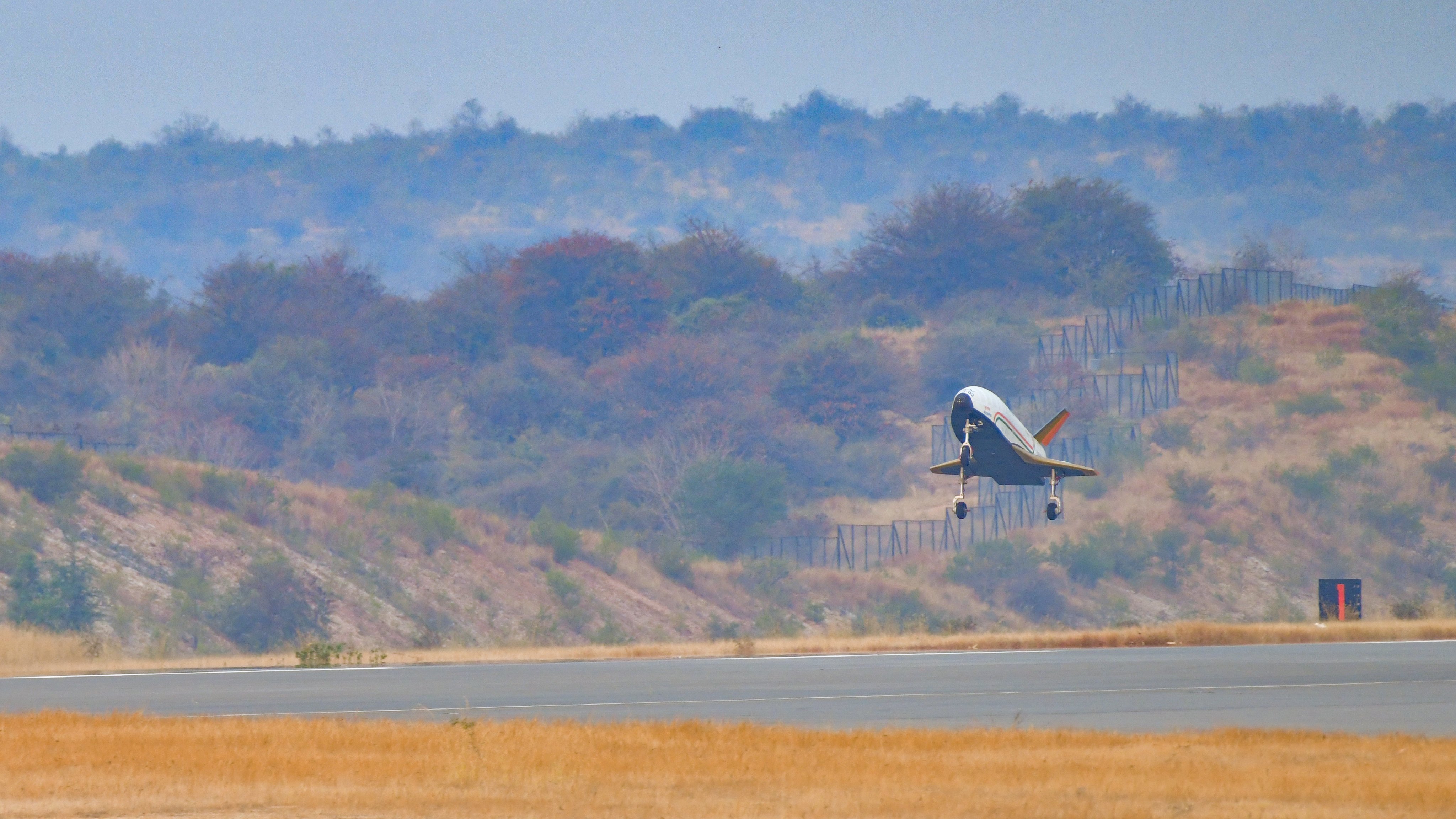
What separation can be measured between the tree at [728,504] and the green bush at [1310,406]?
1196 inches

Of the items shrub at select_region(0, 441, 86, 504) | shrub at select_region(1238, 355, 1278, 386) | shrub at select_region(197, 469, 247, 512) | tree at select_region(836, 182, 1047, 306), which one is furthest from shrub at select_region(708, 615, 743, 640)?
tree at select_region(836, 182, 1047, 306)

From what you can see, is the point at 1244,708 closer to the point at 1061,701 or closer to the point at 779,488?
the point at 1061,701

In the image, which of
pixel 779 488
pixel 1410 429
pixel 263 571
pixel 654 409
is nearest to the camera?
pixel 263 571

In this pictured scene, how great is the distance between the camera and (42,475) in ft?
211

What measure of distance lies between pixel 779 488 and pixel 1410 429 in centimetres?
3587

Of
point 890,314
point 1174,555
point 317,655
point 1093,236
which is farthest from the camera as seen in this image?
point 1093,236

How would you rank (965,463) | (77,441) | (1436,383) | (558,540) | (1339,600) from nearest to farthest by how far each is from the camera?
1. (965,463)
2. (1339,600)
3. (558,540)
4. (77,441)
5. (1436,383)

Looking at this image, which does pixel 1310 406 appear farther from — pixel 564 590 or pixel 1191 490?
pixel 564 590

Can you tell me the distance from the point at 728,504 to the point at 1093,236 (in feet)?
178

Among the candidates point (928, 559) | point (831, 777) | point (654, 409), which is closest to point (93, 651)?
point (831, 777)

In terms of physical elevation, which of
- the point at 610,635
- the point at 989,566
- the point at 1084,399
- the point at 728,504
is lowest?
the point at 610,635

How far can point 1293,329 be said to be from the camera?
4370 inches

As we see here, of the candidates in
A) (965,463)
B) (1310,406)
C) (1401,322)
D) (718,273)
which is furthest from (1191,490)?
(965,463)

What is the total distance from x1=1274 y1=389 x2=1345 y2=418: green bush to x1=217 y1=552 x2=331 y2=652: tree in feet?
193
